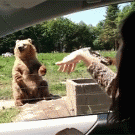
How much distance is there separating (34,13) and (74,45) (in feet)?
1.26

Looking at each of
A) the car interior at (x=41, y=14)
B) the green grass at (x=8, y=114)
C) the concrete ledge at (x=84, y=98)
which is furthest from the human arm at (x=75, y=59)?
the green grass at (x=8, y=114)

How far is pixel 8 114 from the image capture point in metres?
2.01

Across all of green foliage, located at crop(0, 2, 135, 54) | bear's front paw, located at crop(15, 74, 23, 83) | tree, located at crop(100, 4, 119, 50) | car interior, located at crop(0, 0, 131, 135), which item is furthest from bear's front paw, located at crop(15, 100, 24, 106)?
tree, located at crop(100, 4, 119, 50)

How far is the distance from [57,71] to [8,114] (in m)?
0.85

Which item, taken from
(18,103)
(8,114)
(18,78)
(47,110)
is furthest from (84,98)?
(18,78)

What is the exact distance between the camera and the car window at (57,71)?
3.86 feet

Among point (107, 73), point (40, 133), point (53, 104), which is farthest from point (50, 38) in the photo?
point (53, 104)

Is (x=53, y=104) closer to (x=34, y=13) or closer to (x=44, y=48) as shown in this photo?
(x=44, y=48)

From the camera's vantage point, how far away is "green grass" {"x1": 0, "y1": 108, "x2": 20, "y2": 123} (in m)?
1.88

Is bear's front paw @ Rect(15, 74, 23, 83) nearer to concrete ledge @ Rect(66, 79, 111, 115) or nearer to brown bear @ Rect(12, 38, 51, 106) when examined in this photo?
brown bear @ Rect(12, 38, 51, 106)

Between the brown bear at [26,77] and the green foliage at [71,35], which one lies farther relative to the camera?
the brown bear at [26,77]

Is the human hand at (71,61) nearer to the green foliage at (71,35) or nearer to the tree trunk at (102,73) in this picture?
the tree trunk at (102,73)

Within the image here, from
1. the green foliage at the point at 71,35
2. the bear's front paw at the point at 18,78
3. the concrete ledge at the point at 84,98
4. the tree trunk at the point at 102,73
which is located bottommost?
the concrete ledge at the point at 84,98

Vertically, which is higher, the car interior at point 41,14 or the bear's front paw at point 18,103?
the car interior at point 41,14
